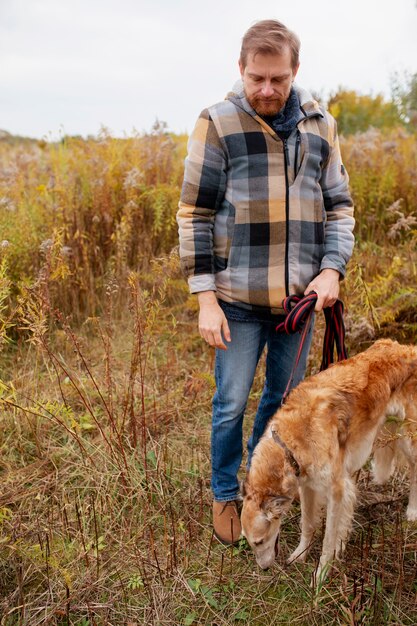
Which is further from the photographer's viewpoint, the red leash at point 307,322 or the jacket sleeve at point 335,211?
the jacket sleeve at point 335,211

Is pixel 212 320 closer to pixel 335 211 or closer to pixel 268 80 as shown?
pixel 335 211

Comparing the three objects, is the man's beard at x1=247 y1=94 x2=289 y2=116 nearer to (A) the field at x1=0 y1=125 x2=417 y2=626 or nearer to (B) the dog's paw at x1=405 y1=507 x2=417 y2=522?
(A) the field at x1=0 y1=125 x2=417 y2=626

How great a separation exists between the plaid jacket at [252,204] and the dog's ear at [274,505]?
3.30 ft

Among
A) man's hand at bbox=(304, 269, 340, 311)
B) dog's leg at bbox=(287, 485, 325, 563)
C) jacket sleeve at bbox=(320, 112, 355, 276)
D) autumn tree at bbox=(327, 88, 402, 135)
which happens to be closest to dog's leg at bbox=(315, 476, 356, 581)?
dog's leg at bbox=(287, 485, 325, 563)

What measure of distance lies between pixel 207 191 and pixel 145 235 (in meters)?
3.57

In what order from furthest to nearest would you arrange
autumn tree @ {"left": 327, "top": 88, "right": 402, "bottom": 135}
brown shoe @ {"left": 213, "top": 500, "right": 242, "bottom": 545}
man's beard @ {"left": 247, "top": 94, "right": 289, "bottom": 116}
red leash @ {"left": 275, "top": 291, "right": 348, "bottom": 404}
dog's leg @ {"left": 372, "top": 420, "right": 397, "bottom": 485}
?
autumn tree @ {"left": 327, "top": 88, "right": 402, "bottom": 135} < dog's leg @ {"left": 372, "top": 420, "right": 397, "bottom": 485} < brown shoe @ {"left": 213, "top": 500, "right": 242, "bottom": 545} < red leash @ {"left": 275, "top": 291, "right": 348, "bottom": 404} < man's beard @ {"left": 247, "top": 94, "right": 289, "bottom": 116}

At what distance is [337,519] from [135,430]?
1543 millimetres

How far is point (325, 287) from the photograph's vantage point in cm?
300

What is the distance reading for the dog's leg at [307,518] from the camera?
10.2 ft

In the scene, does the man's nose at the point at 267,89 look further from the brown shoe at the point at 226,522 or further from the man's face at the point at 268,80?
the brown shoe at the point at 226,522

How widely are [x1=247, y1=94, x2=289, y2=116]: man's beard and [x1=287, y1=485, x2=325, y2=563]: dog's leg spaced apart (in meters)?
2.08

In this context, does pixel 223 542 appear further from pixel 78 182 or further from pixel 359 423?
pixel 78 182

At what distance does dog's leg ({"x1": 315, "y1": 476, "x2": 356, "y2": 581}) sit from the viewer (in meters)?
2.91

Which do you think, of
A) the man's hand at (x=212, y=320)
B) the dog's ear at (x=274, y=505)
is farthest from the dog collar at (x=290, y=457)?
the man's hand at (x=212, y=320)
